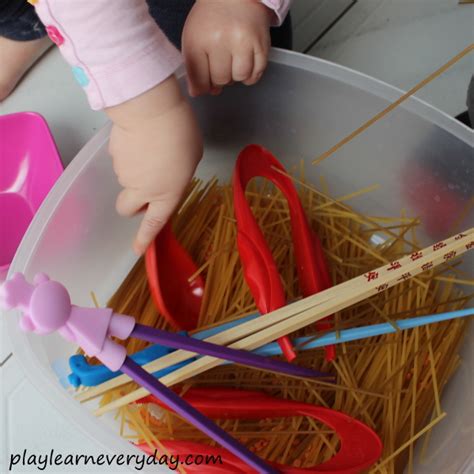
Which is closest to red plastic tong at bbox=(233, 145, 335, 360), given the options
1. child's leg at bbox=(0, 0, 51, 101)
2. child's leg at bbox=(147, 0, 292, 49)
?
child's leg at bbox=(147, 0, 292, 49)

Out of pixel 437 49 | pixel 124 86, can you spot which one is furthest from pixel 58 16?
pixel 437 49

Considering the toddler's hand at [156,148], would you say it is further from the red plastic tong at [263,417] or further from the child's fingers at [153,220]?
the red plastic tong at [263,417]

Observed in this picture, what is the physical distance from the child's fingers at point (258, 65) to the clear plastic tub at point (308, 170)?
3 cm

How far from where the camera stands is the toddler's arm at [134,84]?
0.40 m

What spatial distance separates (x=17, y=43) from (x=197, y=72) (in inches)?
12.1

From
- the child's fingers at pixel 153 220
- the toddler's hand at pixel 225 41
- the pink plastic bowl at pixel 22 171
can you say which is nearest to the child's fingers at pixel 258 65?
the toddler's hand at pixel 225 41

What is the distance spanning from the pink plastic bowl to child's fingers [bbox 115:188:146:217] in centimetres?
13

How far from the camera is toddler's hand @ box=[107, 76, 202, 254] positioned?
429 millimetres

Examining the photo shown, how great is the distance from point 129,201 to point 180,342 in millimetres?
151

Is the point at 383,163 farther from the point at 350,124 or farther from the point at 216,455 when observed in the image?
the point at 216,455

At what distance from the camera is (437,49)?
2.35 ft

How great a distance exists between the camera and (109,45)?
1.32 ft

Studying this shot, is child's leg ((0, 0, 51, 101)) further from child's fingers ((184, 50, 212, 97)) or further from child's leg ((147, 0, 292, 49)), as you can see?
child's fingers ((184, 50, 212, 97))

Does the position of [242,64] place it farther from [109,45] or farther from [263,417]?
[263,417]
